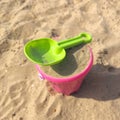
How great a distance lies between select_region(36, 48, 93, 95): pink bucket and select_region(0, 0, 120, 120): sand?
53 mm

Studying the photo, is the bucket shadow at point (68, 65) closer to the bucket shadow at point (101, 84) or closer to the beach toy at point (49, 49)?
the beach toy at point (49, 49)

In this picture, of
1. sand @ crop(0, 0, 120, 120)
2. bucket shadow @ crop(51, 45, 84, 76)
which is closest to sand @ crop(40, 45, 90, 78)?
bucket shadow @ crop(51, 45, 84, 76)

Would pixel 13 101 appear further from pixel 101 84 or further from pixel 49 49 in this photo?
pixel 101 84

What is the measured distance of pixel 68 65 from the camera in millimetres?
1729

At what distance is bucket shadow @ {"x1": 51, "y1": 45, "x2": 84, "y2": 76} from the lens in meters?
1.69

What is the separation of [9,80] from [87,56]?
0.59m

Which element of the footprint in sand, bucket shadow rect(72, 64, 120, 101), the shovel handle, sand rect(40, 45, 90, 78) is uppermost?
the shovel handle

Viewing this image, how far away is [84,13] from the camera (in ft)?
8.15

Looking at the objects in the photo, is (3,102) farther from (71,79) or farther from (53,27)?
(53,27)

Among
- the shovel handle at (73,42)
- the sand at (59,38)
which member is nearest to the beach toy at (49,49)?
the shovel handle at (73,42)

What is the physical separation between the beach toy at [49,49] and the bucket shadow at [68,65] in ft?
0.13

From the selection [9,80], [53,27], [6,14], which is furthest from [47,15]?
[9,80]

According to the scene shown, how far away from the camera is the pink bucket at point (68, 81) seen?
164cm

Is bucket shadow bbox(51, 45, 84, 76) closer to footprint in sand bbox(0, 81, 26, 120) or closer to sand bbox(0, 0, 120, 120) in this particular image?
sand bbox(0, 0, 120, 120)
